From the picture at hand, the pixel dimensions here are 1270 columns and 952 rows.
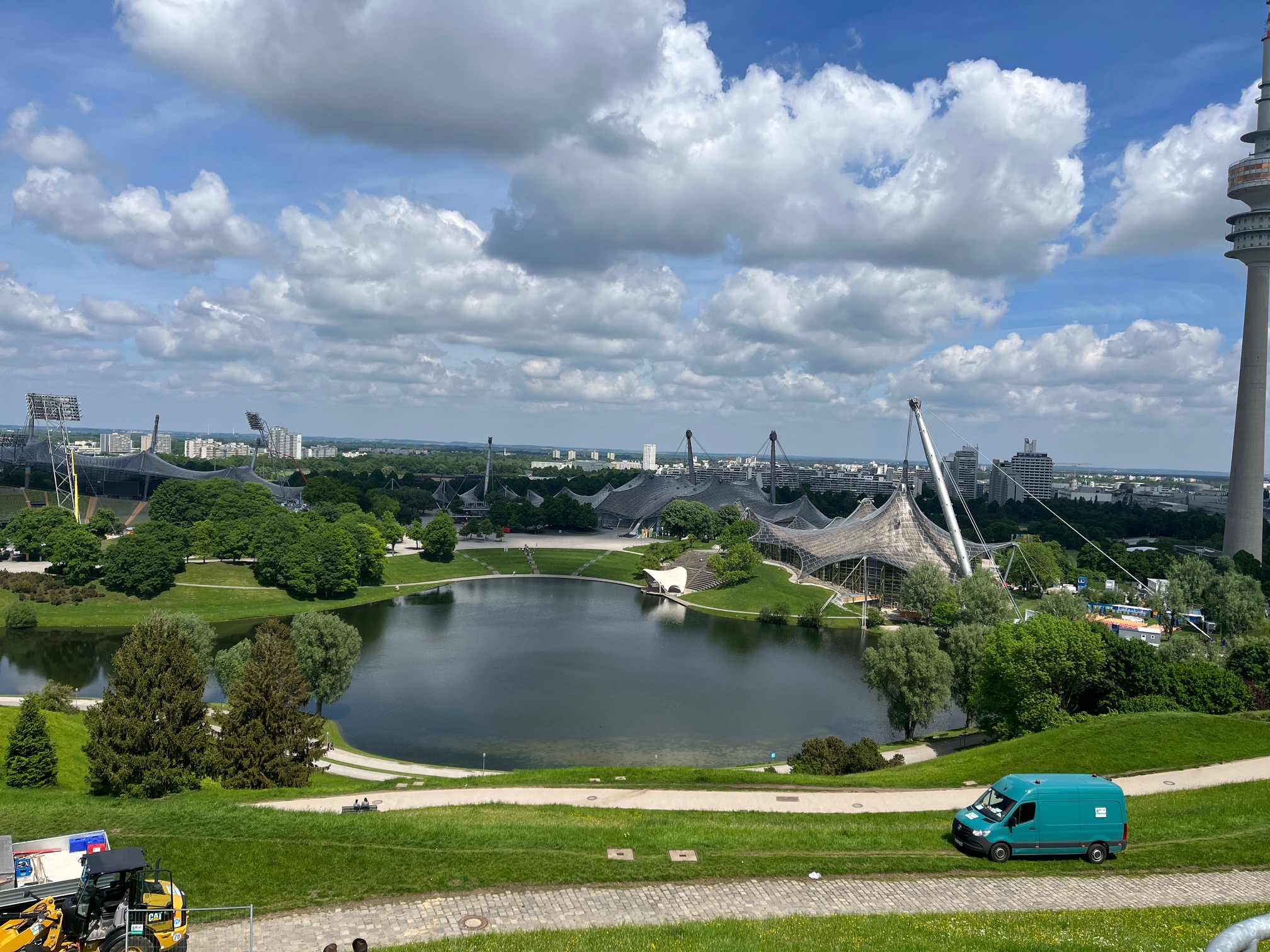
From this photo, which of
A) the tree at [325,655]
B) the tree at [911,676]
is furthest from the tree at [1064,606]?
the tree at [325,655]

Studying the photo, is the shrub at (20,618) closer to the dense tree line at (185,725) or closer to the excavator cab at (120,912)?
the dense tree line at (185,725)

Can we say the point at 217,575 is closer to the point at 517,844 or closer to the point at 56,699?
the point at 56,699

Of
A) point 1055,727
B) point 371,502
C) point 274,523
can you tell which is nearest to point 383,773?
point 1055,727

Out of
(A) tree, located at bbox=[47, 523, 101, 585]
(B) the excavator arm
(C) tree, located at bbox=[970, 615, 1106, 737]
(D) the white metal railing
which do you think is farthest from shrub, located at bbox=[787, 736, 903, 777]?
(A) tree, located at bbox=[47, 523, 101, 585]

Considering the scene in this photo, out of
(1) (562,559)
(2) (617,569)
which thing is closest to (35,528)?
(1) (562,559)

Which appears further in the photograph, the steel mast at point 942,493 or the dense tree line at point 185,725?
the steel mast at point 942,493

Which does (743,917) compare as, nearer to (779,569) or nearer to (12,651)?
(12,651)
